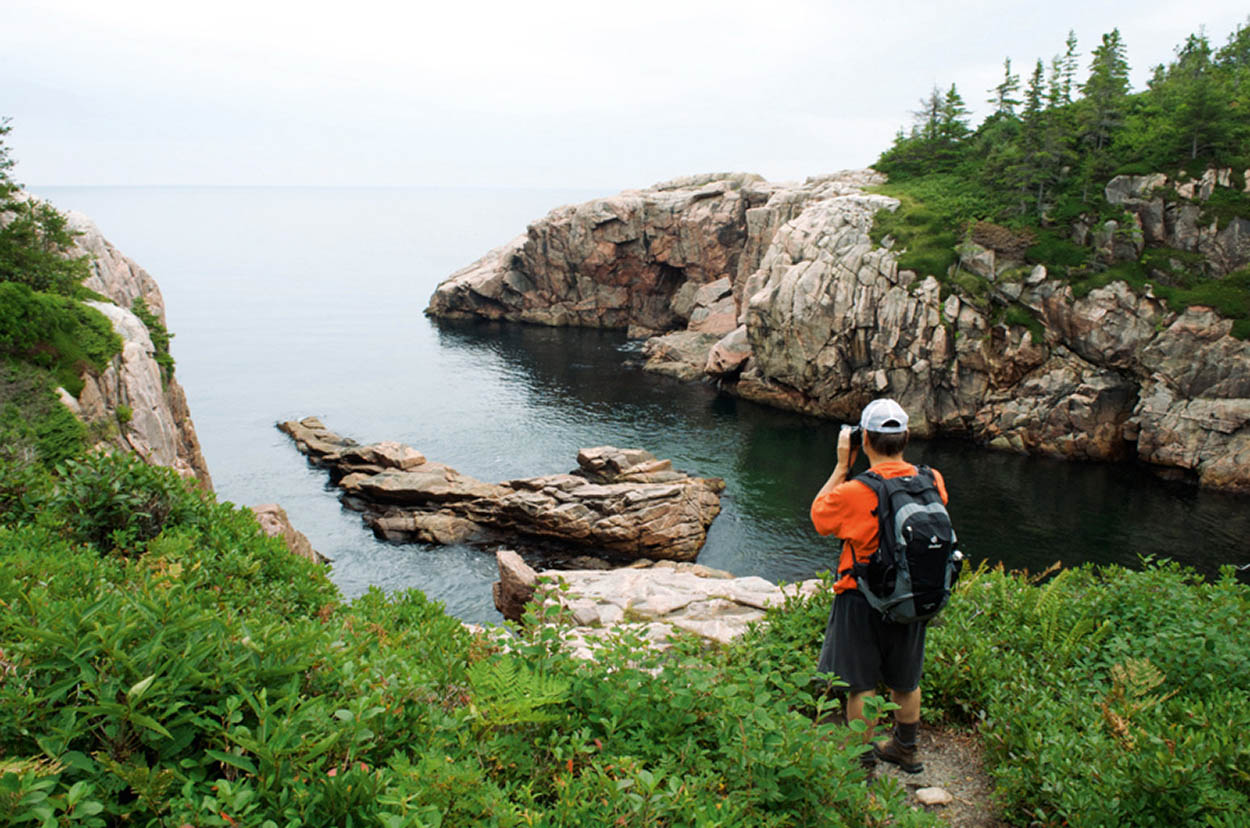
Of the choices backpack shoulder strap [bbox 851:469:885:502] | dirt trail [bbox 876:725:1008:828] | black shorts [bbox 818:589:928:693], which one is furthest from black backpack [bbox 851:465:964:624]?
dirt trail [bbox 876:725:1008:828]

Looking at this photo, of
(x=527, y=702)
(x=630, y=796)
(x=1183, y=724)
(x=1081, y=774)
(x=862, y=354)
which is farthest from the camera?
(x=862, y=354)

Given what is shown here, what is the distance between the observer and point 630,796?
3916 mm

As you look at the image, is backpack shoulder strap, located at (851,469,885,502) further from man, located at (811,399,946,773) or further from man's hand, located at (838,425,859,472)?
man's hand, located at (838,425,859,472)

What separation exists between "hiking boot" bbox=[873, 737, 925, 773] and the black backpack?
1.51 meters

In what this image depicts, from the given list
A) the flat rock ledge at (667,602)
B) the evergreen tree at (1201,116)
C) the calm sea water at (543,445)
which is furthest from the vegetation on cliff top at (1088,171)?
the flat rock ledge at (667,602)

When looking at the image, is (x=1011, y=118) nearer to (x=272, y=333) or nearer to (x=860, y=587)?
(x=860, y=587)

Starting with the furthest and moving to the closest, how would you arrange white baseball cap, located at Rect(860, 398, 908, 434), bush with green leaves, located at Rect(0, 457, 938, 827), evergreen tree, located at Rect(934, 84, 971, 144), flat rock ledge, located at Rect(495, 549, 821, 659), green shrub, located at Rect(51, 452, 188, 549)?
evergreen tree, located at Rect(934, 84, 971, 144) → flat rock ledge, located at Rect(495, 549, 821, 659) → green shrub, located at Rect(51, 452, 188, 549) → white baseball cap, located at Rect(860, 398, 908, 434) → bush with green leaves, located at Rect(0, 457, 938, 827)

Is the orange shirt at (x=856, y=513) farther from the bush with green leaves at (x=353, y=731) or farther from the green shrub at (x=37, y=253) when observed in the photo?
the green shrub at (x=37, y=253)

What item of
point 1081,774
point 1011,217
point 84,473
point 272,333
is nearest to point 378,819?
point 1081,774

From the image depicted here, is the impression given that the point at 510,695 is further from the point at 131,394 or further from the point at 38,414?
the point at 131,394

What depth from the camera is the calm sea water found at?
1303 inches

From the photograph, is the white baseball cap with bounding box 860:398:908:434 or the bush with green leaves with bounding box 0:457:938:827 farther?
the white baseball cap with bounding box 860:398:908:434

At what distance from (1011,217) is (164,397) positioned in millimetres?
52171

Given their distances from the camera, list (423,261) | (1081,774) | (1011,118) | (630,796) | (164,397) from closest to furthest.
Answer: (630,796)
(1081,774)
(164,397)
(1011,118)
(423,261)
